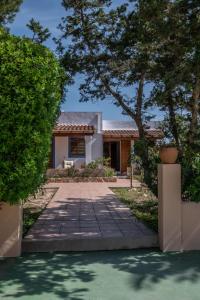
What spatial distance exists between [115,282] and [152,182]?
4.34 m

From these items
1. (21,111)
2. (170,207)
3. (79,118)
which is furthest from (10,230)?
(79,118)

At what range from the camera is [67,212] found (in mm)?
12242

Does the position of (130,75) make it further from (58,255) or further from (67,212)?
(58,255)

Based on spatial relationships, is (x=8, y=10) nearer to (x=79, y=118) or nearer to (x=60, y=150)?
(x=60, y=150)

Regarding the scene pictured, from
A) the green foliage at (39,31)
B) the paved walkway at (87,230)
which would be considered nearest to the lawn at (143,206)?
the paved walkway at (87,230)

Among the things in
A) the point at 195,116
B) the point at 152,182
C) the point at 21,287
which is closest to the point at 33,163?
the point at 21,287

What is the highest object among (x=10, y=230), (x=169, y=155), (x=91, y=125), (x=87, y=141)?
(x=91, y=125)

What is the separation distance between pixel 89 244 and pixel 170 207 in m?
1.92

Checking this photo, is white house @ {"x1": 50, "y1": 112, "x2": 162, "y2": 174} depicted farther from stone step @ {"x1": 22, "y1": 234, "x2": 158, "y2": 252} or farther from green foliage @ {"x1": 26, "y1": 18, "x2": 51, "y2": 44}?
stone step @ {"x1": 22, "y1": 234, "x2": 158, "y2": 252}

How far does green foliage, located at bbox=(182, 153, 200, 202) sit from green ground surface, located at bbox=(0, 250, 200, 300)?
3.97 ft

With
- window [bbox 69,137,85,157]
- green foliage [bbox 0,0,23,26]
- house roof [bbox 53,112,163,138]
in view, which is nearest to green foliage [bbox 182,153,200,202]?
green foliage [bbox 0,0,23,26]

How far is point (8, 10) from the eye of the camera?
14906mm

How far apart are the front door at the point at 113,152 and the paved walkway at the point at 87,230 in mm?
20123

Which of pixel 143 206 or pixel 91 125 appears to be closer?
pixel 143 206
